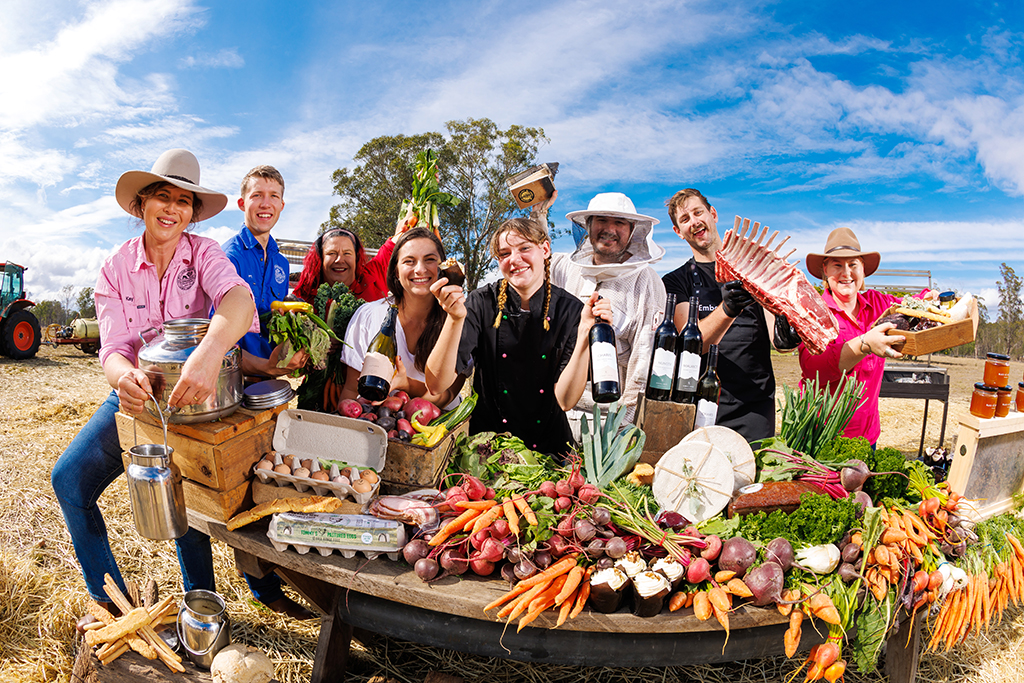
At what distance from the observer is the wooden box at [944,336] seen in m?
2.35

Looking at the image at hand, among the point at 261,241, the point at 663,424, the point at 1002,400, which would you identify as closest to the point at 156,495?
the point at 261,241

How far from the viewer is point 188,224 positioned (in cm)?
251

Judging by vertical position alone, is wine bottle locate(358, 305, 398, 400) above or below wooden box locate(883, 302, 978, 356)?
below

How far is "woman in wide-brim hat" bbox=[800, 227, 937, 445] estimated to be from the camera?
9.85 ft

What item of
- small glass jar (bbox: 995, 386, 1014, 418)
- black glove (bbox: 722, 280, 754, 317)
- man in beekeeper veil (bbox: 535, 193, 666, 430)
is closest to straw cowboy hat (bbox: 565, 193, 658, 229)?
man in beekeeper veil (bbox: 535, 193, 666, 430)

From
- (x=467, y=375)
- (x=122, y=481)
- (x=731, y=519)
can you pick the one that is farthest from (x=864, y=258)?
(x=122, y=481)

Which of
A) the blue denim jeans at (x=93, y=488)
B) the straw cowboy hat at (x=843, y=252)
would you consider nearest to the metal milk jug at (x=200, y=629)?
the blue denim jeans at (x=93, y=488)

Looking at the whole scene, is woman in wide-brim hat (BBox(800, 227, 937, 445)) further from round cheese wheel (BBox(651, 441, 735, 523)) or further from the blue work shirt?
the blue work shirt

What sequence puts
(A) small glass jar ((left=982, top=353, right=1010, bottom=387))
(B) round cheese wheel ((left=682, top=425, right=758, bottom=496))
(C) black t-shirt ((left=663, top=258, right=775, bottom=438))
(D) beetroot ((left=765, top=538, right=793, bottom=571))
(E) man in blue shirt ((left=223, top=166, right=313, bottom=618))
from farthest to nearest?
(A) small glass jar ((left=982, top=353, right=1010, bottom=387))
(E) man in blue shirt ((left=223, top=166, right=313, bottom=618))
(C) black t-shirt ((left=663, top=258, right=775, bottom=438))
(B) round cheese wheel ((left=682, top=425, right=758, bottom=496))
(D) beetroot ((left=765, top=538, right=793, bottom=571))

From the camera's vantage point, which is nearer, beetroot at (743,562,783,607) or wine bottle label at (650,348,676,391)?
beetroot at (743,562,783,607)

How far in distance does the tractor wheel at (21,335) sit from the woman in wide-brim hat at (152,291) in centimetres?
1382

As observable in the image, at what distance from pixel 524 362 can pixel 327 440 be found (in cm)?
107

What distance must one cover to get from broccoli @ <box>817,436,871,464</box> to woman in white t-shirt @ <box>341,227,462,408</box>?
5.80 feet

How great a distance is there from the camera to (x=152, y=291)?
2.38 m
